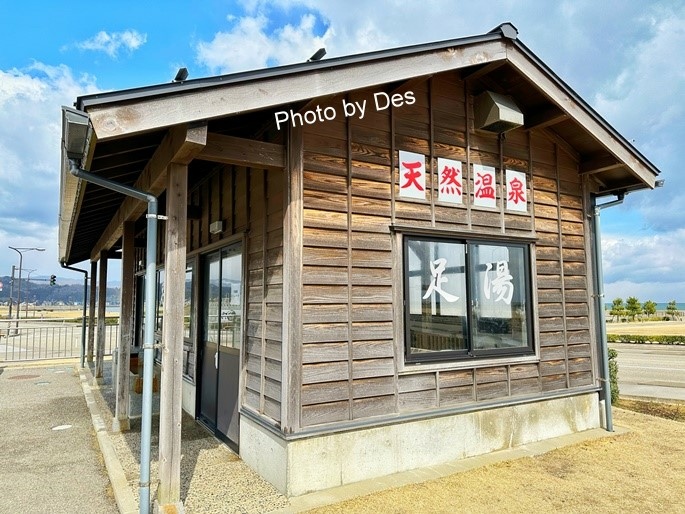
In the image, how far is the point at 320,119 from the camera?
13.9 feet

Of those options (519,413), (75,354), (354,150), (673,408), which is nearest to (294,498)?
(519,413)

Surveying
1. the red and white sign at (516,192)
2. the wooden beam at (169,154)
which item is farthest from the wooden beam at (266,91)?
the red and white sign at (516,192)

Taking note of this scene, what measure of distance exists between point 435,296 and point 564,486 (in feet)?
6.59

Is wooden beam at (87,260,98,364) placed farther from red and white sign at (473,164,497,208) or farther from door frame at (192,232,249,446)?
red and white sign at (473,164,497,208)

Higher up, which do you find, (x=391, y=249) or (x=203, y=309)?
(x=391, y=249)

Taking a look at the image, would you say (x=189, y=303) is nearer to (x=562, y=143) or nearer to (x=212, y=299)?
(x=212, y=299)

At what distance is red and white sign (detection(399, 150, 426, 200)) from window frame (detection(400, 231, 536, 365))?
413 mm

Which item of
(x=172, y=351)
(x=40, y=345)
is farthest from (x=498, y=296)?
(x=40, y=345)

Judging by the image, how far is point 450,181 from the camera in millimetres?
4926

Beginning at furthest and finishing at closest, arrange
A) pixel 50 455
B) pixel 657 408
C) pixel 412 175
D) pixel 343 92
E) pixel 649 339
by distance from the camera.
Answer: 1. pixel 649 339
2. pixel 657 408
3. pixel 50 455
4. pixel 412 175
5. pixel 343 92

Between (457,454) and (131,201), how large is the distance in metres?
4.65

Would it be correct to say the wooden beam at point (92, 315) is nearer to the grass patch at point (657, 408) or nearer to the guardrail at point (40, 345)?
the guardrail at point (40, 345)

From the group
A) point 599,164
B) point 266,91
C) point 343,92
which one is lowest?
point 266,91

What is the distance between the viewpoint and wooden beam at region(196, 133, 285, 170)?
12.0 ft
